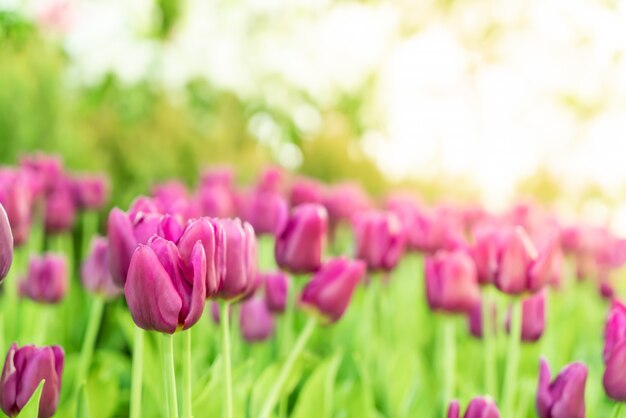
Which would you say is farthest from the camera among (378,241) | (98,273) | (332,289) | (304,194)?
(304,194)

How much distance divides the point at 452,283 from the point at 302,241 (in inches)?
16.0

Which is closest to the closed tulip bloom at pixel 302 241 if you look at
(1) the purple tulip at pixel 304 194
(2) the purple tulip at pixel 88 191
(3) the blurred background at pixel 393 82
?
(2) the purple tulip at pixel 88 191

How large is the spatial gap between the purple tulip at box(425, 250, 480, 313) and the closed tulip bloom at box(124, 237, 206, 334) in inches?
30.6

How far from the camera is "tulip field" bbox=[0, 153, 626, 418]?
98cm

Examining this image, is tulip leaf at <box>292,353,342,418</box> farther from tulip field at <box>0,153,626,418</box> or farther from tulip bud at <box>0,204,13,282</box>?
tulip bud at <box>0,204,13,282</box>

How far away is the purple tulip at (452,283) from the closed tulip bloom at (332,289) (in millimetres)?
317

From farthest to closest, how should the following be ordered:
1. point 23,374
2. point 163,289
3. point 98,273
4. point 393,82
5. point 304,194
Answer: point 393,82
point 304,194
point 98,273
point 23,374
point 163,289

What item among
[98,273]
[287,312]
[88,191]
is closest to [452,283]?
[287,312]

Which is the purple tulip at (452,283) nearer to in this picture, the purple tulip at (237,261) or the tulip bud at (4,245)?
the purple tulip at (237,261)

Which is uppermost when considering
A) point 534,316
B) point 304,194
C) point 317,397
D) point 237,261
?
point 304,194

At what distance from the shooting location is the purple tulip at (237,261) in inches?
39.9

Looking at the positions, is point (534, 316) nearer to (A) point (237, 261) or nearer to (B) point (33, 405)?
(A) point (237, 261)

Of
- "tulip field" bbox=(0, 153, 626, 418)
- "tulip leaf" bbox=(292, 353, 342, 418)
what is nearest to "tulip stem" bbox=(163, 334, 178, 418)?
"tulip field" bbox=(0, 153, 626, 418)

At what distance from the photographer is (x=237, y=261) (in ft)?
3.34
